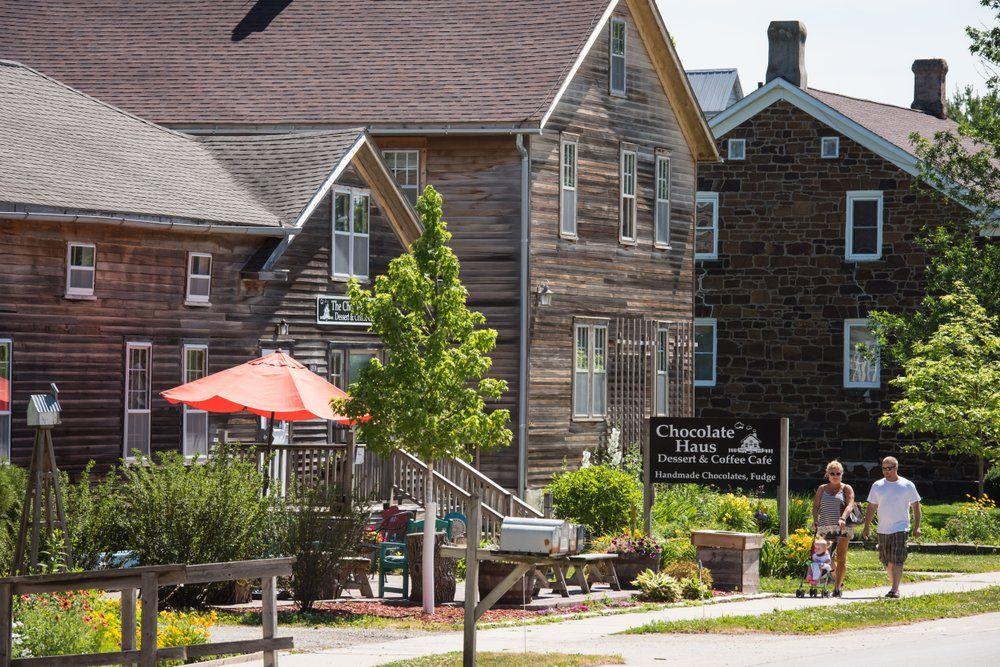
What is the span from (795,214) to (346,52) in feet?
41.6

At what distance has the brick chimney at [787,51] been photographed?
41.5m

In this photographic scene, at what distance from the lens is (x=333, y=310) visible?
2714 cm

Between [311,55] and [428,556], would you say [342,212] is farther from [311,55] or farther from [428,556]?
[428,556]

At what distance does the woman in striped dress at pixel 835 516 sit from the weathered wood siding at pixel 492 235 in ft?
34.0

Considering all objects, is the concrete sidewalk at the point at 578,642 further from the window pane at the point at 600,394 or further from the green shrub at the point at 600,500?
the window pane at the point at 600,394

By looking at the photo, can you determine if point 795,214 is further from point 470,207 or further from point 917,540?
point 917,540

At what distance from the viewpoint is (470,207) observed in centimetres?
3078

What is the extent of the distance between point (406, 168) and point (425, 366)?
13127 millimetres

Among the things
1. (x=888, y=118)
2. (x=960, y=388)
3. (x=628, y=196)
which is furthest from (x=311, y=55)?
(x=888, y=118)

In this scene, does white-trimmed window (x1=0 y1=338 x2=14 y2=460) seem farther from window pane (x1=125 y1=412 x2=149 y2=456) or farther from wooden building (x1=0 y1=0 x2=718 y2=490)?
wooden building (x1=0 y1=0 x2=718 y2=490)

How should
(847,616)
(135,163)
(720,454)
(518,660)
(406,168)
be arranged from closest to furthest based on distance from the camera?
(518,660)
(847,616)
(720,454)
(135,163)
(406,168)

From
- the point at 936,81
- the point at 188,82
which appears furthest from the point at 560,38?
the point at 936,81

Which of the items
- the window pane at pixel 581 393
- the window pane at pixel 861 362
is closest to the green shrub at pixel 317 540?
the window pane at pixel 581 393

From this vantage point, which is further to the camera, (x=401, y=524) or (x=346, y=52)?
(x=346, y=52)
